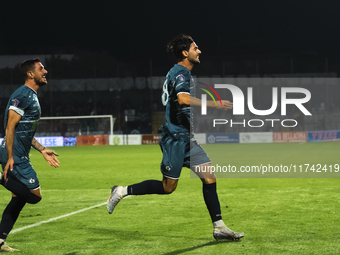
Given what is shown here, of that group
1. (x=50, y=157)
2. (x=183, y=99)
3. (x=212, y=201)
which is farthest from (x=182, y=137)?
(x=50, y=157)

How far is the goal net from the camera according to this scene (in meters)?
43.0

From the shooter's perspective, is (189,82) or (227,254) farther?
(189,82)

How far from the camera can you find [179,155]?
5.56m

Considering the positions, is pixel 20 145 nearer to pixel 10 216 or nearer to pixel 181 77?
pixel 10 216

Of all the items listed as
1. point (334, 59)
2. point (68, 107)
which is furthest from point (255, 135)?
point (68, 107)

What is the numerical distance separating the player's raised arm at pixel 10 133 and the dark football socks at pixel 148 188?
152 cm

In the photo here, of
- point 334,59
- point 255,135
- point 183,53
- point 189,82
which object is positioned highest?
point 334,59

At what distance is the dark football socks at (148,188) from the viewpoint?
577cm

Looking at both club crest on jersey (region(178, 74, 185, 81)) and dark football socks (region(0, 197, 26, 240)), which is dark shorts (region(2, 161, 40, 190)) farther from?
club crest on jersey (region(178, 74, 185, 81))

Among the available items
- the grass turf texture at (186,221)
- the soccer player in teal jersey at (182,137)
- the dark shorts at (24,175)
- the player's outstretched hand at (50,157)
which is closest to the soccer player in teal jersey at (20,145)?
the dark shorts at (24,175)

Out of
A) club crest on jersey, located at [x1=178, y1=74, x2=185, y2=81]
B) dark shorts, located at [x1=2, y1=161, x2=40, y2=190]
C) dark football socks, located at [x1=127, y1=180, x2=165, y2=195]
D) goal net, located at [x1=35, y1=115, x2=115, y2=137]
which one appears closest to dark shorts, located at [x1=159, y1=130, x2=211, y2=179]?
dark football socks, located at [x1=127, y1=180, x2=165, y2=195]

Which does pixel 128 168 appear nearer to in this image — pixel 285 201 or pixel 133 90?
pixel 285 201

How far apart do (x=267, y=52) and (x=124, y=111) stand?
17072 mm

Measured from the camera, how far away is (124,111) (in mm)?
51500
